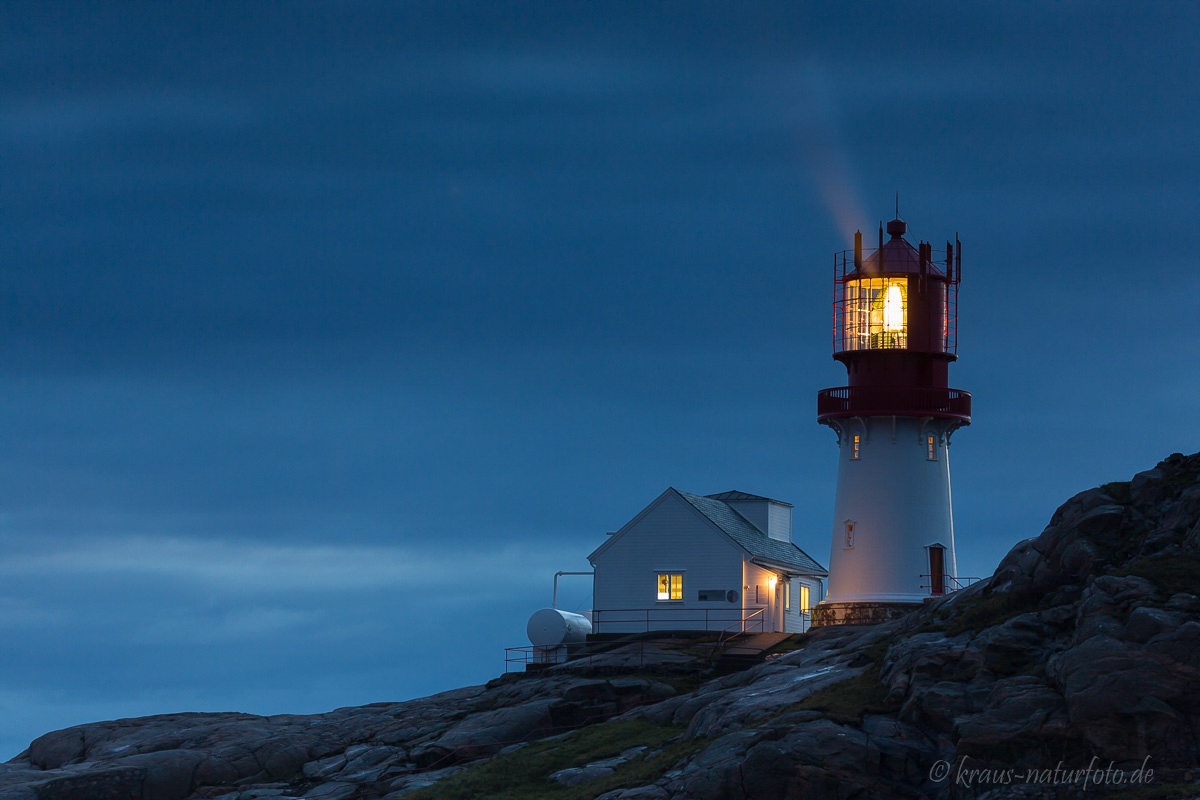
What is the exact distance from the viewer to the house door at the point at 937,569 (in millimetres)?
49281

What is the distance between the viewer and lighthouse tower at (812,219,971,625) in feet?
162

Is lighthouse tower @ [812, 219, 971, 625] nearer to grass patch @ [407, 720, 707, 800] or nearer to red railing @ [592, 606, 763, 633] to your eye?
red railing @ [592, 606, 763, 633]

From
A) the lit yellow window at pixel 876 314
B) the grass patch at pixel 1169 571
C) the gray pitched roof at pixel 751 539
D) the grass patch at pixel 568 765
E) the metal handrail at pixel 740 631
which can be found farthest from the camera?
the gray pitched roof at pixel 751 539

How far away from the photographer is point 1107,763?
24.2 metres

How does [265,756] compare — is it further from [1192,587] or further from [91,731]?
[1192,587]

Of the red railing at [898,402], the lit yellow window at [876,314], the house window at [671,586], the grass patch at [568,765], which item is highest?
the lit yellow window at [876,314]

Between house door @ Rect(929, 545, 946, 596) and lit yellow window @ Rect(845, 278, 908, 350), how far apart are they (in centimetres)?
789

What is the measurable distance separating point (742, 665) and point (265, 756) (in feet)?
53.5

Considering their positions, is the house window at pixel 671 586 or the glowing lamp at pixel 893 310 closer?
the glowing lamp at pixel 893 310

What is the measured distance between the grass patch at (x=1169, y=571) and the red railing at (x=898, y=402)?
21618 millimetres

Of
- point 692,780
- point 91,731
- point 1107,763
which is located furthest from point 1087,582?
point 91,731

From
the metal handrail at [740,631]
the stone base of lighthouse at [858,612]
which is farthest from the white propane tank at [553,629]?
the stone base of lighthouse at [858,612]

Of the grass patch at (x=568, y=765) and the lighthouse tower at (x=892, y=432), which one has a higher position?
the lighthouse tower at (x=892, y=432)

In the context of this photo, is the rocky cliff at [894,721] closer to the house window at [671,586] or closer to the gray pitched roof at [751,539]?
the house window at [671,586]
